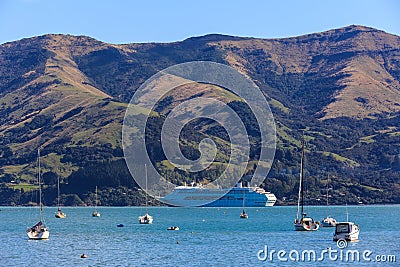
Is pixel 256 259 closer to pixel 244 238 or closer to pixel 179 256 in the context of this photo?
pixel 179 256

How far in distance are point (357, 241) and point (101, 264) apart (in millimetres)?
46291

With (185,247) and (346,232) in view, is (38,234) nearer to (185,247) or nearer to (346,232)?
(185,247)

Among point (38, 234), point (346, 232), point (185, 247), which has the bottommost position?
point (185, 247)

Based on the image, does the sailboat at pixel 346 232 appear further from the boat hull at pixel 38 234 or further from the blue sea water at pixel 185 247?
the boat hull at pixel 38 234

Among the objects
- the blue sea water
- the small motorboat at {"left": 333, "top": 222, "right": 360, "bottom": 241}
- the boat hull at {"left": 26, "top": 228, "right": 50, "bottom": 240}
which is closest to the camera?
the blue sea water

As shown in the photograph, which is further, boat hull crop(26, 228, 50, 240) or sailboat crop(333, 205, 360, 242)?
boat hull crop(26, 228, 50, 240)

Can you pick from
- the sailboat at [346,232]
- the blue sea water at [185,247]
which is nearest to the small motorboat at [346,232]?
the sailboat at [346,232]

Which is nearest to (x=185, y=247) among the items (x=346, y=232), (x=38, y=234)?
(x=346, y=232)

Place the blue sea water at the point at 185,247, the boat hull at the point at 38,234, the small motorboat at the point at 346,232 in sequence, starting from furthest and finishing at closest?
the boat hull at the point at 38,234
the small motorboat at the point at 346,232
the blue sea water at the point at 185,247

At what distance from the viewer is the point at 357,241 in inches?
5103

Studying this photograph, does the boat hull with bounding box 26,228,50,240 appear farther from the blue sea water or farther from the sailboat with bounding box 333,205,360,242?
the sailboat with bounding box 333,205,360,242

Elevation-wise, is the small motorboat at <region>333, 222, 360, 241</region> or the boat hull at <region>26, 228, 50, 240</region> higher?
the small motorboat at <region>333, 222, 360, 241</region>

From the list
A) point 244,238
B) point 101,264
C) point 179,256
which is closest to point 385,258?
point 179,256

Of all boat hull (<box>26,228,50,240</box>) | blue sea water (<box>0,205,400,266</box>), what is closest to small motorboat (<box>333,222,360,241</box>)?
blue sea water (<box>0,205,400,266</box>)
